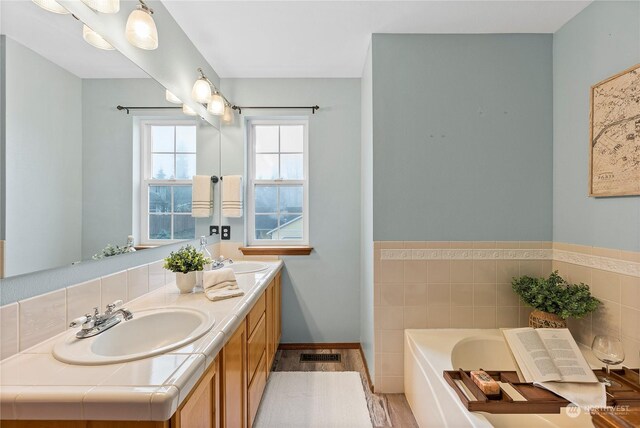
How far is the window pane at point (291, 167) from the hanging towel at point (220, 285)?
1350 mm

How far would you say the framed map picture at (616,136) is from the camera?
4.92 ft

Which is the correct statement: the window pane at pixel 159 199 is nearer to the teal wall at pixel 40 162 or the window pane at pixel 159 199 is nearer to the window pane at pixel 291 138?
the teal wall at pixel 40 162

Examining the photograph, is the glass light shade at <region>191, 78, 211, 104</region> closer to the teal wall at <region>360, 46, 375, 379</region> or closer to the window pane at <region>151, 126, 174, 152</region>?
the window pane at <region>151, 126, 174, 152</region>

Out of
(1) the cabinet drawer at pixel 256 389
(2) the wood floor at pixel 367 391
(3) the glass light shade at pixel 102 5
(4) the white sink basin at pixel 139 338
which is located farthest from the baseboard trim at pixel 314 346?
(3) the glass light shade at pixel 102 5

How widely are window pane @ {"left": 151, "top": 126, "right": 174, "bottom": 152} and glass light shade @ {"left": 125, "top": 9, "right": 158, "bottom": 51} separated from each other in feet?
1.43

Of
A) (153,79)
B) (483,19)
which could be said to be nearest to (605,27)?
(483,19)

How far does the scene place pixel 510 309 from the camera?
2.04 meters

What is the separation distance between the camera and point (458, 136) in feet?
6.64

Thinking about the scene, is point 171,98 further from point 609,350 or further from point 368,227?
point 609,350

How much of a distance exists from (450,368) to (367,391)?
78cm

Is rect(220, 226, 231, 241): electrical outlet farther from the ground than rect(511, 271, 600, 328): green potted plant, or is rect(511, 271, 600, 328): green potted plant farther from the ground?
rect(220, 226, 231, 241): electrical outlet

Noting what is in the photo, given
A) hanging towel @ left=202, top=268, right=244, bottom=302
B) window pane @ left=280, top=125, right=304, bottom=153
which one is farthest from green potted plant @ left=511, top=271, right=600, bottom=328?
window pane @ left=280, top=125, right=304, bottom=153

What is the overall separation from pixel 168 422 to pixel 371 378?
5.49 ft

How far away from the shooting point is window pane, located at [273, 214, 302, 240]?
2848mm
